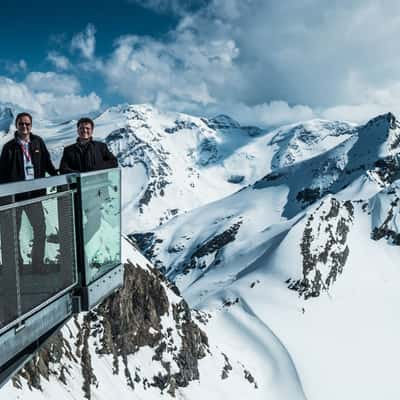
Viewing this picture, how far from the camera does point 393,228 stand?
113500 mm

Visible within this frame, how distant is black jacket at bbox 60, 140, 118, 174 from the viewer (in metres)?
9.30

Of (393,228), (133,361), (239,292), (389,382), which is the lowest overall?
(389,382)

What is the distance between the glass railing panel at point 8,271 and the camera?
653cm

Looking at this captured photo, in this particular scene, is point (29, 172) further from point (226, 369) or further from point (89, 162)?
point (226, 369)

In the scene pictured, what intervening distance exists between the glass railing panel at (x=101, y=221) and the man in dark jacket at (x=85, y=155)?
277mm

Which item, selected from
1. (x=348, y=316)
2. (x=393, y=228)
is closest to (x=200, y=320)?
(x=348, y=316)

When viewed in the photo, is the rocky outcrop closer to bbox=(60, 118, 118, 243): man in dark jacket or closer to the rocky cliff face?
the rocky cliff face

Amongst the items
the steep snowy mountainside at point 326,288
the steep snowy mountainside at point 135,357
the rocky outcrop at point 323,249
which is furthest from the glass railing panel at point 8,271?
the rocky outcrop at point 323,249

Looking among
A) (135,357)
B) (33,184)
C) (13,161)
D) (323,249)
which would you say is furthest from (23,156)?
(323,249)

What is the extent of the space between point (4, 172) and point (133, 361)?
25.8 meters

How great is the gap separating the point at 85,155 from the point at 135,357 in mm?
25686

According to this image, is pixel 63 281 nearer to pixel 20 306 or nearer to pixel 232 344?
pixel 20 306

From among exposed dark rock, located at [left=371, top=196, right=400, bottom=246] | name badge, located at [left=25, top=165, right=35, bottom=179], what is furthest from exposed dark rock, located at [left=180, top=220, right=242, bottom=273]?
name badge, located at [left=25, top=165, right=35, bottom=179]

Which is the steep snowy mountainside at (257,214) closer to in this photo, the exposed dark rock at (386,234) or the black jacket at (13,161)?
the exposed dark rock at (386,234)
